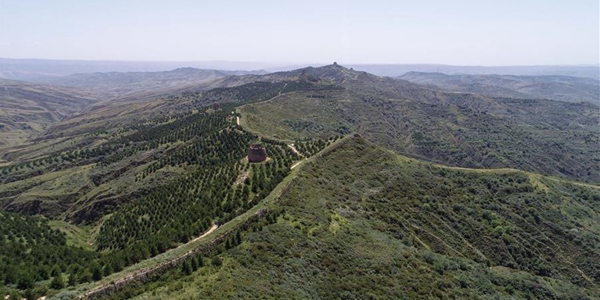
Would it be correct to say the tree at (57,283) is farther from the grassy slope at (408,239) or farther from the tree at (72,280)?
the grassy slope at (408,239)

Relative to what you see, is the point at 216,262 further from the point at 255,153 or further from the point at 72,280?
the point at 255,153

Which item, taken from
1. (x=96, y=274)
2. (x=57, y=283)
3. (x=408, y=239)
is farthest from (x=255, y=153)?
(x=57, y=283)

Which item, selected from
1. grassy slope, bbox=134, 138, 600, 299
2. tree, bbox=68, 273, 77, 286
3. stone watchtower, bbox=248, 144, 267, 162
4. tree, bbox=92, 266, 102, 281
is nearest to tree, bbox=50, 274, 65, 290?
tree, bbox=68, 273, 77, 286

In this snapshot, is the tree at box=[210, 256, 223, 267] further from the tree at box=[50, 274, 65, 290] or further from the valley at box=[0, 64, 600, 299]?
the tree at box=[50, 274, 65, 290]

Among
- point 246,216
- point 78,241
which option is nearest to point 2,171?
point 78,241

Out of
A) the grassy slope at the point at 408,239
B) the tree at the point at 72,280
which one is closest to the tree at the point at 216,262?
the grassy slope at the point at 408,239

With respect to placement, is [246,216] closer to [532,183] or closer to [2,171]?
[532,183]

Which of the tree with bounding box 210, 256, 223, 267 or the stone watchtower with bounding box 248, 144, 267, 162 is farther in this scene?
the stone watchtower with bounding box 248, 144, 267, 162

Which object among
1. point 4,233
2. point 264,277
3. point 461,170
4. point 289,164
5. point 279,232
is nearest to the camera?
point 264,277
